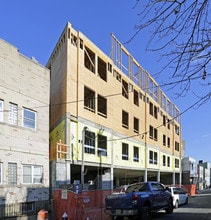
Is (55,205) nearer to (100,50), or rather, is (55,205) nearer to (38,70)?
(38,70)

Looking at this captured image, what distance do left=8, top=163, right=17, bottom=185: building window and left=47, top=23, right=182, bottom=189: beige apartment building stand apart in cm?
376

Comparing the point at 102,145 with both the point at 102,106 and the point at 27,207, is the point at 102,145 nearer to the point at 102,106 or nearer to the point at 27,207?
the point at 102,106

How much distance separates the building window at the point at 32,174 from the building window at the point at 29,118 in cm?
231

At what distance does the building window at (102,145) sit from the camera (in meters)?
32.0

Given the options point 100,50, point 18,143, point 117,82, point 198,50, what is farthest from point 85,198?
point 117,82

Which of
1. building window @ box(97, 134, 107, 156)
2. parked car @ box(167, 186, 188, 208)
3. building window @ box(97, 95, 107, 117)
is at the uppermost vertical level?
building window @ box(97, 95, 107, 117)

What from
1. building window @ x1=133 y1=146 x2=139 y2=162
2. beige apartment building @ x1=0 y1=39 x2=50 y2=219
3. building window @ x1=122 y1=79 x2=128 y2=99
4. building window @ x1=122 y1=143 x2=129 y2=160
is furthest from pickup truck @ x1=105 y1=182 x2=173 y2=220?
building window @ x1=133 y1=146 x2=139 y2=162

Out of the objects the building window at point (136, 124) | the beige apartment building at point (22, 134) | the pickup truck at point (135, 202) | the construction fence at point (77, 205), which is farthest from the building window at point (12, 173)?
the building window at point (136, 124)

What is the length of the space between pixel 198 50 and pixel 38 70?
62.8ft

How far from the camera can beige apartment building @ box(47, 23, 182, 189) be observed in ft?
88.9

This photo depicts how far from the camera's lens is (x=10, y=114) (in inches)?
845

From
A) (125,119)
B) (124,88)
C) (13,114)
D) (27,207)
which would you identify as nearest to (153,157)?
(125,119)

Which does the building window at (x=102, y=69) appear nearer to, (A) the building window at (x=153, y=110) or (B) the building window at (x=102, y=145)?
(B) the building window at (x=102, y=145)

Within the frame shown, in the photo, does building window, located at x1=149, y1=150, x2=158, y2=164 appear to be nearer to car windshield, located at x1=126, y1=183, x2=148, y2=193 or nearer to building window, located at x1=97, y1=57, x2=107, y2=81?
building window, located at x1=97, y1=57, x2=107, y2=81
